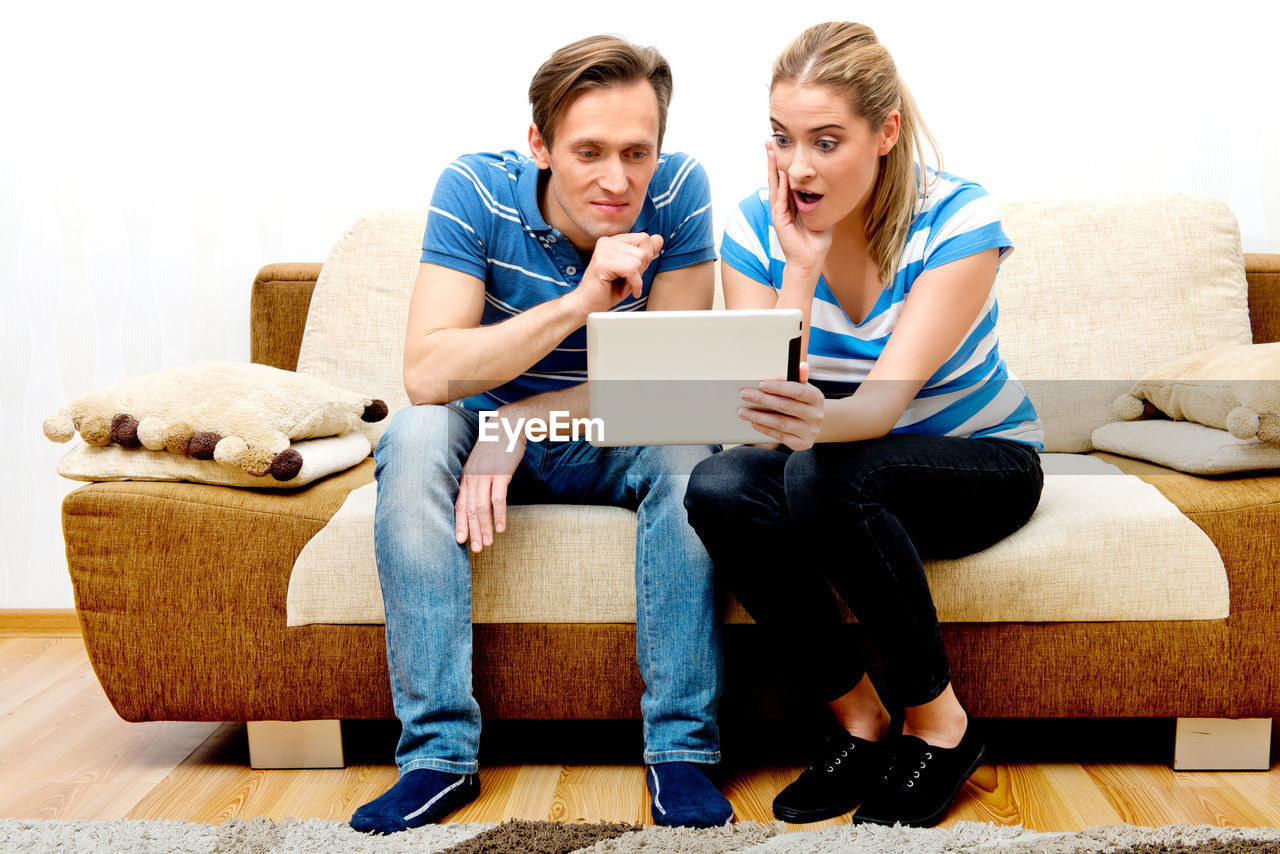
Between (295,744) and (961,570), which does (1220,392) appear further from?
(295,744)

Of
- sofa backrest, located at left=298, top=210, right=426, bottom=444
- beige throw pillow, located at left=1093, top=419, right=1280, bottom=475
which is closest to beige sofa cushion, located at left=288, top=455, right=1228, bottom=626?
beige throw pillow, located at left=1093, top=419, right=1280, bottom=475

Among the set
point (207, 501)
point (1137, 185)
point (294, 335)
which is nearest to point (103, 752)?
point (207, 501)

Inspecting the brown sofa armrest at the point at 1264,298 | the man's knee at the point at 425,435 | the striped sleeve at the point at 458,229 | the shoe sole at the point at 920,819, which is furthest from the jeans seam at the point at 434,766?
the brown sofa armrest at the point at 1264,298

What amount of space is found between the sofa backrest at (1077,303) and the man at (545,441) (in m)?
0.49

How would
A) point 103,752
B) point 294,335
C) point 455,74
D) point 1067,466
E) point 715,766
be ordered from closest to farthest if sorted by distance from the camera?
1. point 715,766
2. point 103,752
3. point 1067,466
4. point 294,335
5. point 455,74

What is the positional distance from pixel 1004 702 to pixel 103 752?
1319 mm

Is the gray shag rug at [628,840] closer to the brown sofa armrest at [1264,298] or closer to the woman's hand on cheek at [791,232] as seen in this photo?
the woman's hand on cheek at [791,232]

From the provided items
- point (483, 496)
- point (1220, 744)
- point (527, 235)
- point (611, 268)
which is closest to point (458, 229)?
point (527, 235)

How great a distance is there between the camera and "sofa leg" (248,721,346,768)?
142cm

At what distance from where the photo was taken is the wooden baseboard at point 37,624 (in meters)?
2.15

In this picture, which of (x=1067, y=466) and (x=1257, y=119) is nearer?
(x=1067, y=466)

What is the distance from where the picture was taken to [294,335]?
1.90 m

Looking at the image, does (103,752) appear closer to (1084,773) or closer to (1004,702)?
(1004,702)

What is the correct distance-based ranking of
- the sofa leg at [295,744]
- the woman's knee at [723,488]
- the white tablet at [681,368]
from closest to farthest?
the white tablet at [681,368]
the woman's knee at [723,488]
the sofa leg at [295,744]
